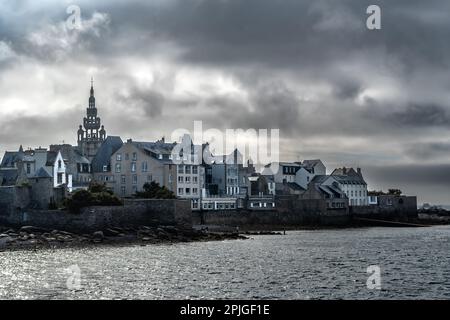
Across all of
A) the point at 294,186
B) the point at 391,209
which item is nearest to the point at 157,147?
the point at 294,186

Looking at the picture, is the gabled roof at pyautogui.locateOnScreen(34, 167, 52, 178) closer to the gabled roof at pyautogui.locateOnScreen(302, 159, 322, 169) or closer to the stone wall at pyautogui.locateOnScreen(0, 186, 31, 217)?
the stone wall at pyautogui.locateOnScreen(0, 186, 31, 217)

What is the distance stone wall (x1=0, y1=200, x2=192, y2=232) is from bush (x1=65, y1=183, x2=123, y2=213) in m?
0.72

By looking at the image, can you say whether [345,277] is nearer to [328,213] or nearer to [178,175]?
[178,175]

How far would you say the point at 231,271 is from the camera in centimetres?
5091

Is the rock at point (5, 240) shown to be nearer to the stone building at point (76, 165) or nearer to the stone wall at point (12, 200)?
the stone wall at point (12, 200)

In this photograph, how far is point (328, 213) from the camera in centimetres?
11444

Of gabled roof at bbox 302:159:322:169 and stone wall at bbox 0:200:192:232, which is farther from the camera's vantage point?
gabled roof at bbox 302:159:322:169

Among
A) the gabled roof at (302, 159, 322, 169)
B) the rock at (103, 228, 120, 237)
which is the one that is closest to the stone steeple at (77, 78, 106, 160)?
the gabled roof at (302, 159, 322, 169)

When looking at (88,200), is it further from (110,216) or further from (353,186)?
(353,186)

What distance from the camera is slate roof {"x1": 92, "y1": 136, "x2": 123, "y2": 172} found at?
107m

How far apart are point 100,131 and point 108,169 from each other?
53.8 meters

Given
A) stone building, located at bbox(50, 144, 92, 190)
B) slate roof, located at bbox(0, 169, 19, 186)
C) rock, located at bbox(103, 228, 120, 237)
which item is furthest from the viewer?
stone building, located at bbox(50, 144, 92, 190)

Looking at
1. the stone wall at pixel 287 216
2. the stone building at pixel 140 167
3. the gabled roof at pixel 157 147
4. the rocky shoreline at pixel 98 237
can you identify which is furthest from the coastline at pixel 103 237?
the gabled roof at pixel 157 147
